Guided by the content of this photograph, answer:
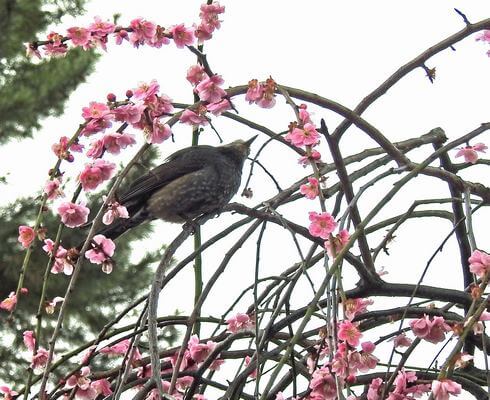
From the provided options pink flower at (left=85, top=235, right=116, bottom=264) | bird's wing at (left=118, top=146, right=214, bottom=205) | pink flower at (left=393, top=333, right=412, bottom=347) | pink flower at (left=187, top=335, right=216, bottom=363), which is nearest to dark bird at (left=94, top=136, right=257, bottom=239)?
bird's wing at (left=118, top=146, right=214, bottom=205)

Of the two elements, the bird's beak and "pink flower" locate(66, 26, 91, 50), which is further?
the bird's beak

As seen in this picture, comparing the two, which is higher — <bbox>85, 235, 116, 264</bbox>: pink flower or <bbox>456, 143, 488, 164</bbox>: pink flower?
<bbox>456, 143, 488, 164</bbox>: pink flower

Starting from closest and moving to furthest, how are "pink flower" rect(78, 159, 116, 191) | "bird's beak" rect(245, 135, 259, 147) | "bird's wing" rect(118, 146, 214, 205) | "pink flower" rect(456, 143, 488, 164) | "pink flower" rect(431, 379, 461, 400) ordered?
"pink flower" rect(431, 379, 461, 400), "pink flower" rect(78, 159, 116, 191), "pink flower" rect(456, 143, 488, 164), "bird's wing" rect(118, 146, 214, 205), "bird's beak" rect(245, 135, 259, 147)

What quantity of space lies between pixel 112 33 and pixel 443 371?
1098mm

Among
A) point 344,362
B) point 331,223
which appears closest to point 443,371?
point 344,362

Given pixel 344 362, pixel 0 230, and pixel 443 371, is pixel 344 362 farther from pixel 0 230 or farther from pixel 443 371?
pixel 0 230

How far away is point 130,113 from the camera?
6.09 feet

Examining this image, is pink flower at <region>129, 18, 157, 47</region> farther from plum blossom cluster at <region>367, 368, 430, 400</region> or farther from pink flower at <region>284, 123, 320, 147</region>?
plum blossom cluster at <region>367, 368, 430, 400</region>

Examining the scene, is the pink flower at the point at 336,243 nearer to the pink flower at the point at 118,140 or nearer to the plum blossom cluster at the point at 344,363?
the plum blossom cluster at the point at 344,363

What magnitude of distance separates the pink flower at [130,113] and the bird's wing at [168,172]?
922 mm

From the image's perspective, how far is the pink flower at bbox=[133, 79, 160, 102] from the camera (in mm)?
1859

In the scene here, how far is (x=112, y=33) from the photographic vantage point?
2090mm

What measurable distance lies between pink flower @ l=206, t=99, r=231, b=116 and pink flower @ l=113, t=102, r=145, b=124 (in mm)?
148

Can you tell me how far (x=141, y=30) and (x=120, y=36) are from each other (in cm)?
6
